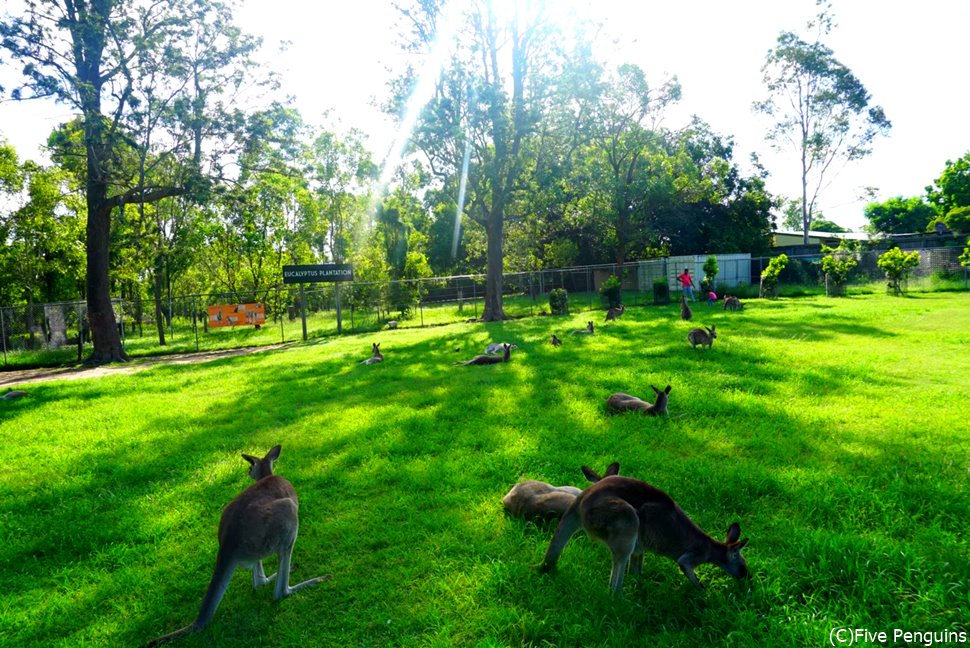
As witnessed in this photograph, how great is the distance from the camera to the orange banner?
78.3 feet

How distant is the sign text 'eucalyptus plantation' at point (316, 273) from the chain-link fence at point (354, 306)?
2.30ft

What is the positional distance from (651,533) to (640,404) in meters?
4.10

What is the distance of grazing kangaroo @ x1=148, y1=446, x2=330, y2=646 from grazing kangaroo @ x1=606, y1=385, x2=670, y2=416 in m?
4.73

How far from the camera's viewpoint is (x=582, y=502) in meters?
3.35

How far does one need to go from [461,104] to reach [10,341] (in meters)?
20.7

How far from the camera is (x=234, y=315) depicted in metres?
24.4

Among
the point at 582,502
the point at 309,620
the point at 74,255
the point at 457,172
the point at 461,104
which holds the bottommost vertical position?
the point at 309,620

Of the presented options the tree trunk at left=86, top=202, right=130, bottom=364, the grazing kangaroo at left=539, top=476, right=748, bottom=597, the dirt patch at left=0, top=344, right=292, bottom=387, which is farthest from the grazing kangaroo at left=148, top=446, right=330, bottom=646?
the tree trunk at left=86, top=202, right=130, bottom=364

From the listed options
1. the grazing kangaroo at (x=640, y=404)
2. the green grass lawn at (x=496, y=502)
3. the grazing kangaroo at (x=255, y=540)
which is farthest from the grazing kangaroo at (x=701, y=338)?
the grazing kangaroo at (x=255, y=540)

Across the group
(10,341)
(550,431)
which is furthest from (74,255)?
(550,431)

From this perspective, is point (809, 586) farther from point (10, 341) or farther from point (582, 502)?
point (10, 341)

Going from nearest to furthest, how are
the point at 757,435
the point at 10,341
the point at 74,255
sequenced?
1. the point at 757,435
2. the point at 10,341
3. the point at 74,255

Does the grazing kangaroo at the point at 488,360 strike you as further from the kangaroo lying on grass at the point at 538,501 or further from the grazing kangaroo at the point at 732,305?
the grazing kangaroo at the point at 732,305

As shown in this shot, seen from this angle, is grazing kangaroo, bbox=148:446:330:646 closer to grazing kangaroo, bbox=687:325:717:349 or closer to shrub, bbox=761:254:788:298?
grazing kangaroo, bbox=687:325:717:349
